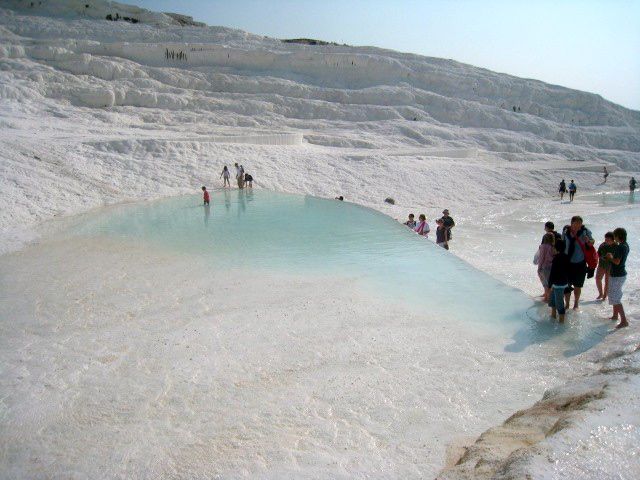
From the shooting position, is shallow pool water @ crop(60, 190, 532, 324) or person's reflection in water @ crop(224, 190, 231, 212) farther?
person's reflection in water @ crop(224, 190, 231, 212)

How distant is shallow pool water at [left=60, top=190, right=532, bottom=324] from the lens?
705 centimetres

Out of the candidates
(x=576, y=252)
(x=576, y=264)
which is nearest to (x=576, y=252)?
(x=576, y=252)

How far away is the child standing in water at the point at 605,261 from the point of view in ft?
20.1

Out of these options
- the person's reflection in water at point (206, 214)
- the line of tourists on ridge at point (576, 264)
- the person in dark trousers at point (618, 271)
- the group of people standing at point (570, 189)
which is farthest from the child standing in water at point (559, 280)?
the group of people standing at point (570, 189)

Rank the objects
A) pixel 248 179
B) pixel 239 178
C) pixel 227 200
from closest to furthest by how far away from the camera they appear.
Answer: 1. pixel 227 200
2. pixel 239 178
3. pixel 248 179

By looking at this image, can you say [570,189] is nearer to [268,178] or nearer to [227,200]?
[268,178]

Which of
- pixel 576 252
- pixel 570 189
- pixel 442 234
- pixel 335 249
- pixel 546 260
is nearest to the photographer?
pixel 576 252

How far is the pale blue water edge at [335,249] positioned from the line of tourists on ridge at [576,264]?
Result: 0.35 m

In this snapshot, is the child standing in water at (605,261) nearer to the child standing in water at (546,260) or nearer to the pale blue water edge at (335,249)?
the child standing in water at (546,260)

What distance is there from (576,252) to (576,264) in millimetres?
153

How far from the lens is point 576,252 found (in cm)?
638

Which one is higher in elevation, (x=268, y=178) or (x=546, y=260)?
(x=546, y=260)

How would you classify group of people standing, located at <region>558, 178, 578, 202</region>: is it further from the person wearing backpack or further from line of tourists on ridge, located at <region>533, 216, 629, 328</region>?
the person wearing backpack

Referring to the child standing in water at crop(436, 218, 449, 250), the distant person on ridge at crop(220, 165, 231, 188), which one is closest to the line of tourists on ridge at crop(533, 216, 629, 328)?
the child standing in water at crop(436, 218, 449, 250)
